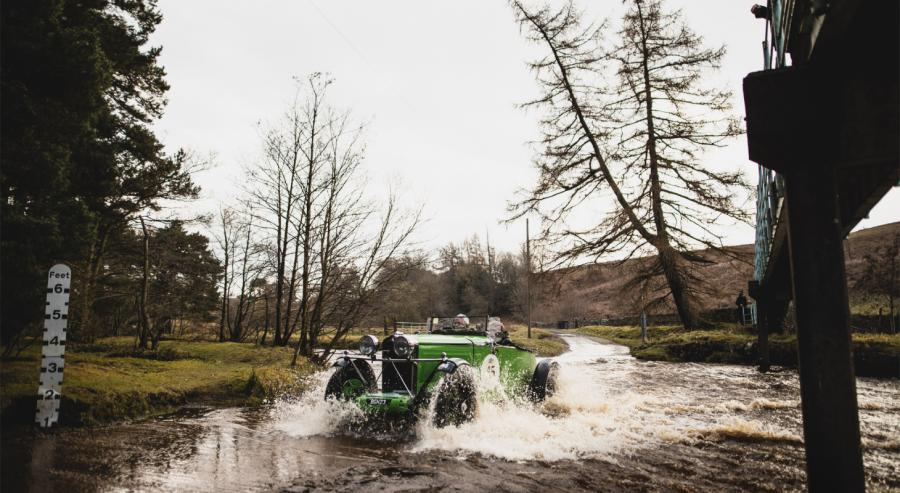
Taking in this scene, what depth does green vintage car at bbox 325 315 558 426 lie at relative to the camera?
20.2 ft

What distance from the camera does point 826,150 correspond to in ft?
9.84

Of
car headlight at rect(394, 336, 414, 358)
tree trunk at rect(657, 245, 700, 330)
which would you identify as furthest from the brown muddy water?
tree trunk at rect(657, 245, 700, 330)

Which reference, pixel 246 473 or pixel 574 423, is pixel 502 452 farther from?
pixel 246 473

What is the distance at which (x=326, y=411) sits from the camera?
21.7 ft

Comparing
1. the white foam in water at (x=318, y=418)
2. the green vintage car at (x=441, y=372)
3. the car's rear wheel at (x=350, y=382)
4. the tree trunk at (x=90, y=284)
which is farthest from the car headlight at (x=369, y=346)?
the tree trunk at (x=90, y=284)

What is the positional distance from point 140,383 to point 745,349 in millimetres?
17306

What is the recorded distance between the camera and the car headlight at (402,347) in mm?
6586

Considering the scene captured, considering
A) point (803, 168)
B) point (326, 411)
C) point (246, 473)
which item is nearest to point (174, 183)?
point (326, 411)

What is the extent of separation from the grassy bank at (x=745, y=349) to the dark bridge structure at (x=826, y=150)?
1324 centimetres

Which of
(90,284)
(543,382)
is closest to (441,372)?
(543,382)

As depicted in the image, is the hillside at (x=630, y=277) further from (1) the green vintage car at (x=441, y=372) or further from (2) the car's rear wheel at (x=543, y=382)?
(1) the green vintage car at (x=441, y=372)

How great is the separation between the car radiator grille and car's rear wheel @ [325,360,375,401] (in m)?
0.22

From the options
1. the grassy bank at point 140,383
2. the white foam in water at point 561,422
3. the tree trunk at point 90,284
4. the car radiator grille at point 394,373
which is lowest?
the white foam in water at point 561,422

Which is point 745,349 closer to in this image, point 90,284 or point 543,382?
point 543,382
